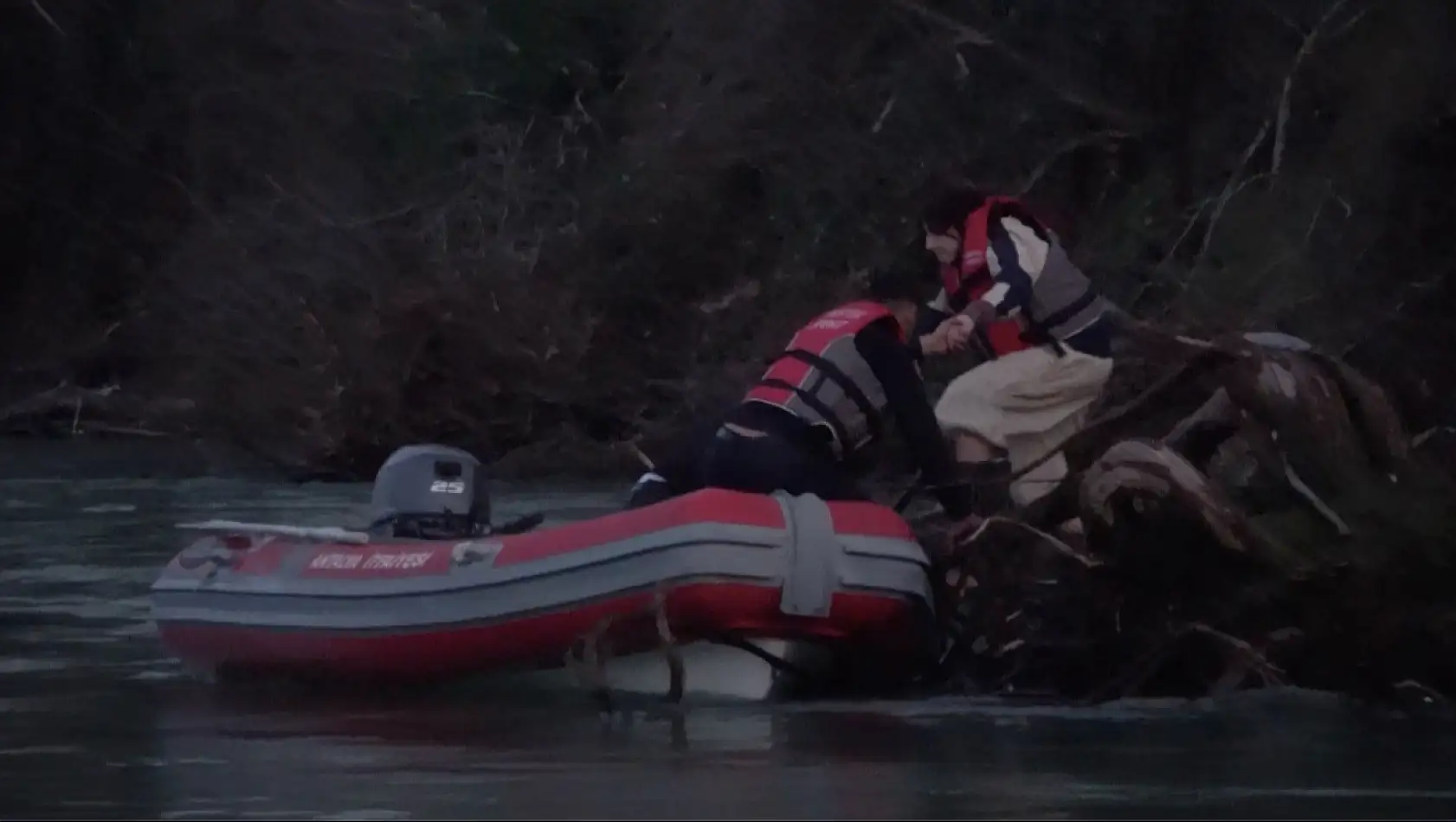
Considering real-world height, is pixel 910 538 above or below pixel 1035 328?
below

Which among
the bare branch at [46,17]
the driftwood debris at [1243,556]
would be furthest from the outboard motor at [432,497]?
the bare branch at [46,17]

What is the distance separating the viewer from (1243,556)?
8.29 metres

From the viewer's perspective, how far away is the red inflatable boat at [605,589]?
326 inches

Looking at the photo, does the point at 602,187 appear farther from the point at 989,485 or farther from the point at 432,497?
the point at 989,485

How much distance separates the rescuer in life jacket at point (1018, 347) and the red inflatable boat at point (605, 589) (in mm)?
437

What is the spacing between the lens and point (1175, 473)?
8258 mm

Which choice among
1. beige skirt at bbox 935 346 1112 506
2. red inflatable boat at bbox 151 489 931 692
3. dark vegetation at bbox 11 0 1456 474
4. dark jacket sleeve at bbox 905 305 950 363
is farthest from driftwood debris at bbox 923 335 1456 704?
dark vegetation at bbox 11 0 1456 474

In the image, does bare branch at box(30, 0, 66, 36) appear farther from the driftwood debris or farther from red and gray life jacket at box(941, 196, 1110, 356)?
the driftwood debris

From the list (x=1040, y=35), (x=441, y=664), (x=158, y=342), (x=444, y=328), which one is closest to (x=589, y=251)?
(x=444, y=328)

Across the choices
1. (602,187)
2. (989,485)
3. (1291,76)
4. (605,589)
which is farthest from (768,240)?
(605,589)

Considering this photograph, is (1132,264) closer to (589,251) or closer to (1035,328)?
(589,251)

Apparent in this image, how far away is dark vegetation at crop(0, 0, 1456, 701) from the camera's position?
8.43m

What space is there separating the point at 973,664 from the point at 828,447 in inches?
31.5

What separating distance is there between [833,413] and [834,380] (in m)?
0.10
